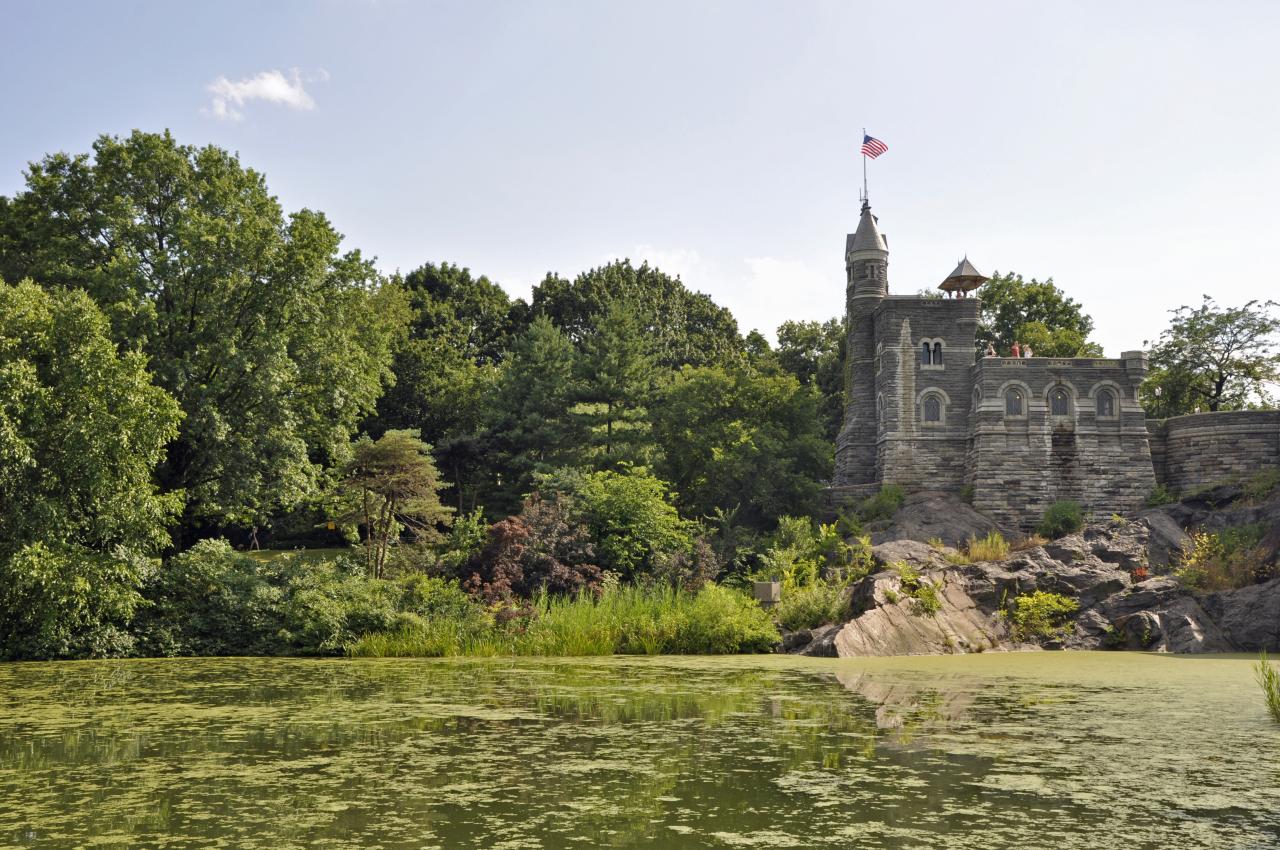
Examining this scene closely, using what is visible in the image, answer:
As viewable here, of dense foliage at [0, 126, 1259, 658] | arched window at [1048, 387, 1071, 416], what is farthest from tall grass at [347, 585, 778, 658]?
arched window at [1048, 387, 1071, 416]

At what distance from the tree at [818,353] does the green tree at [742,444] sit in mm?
11549

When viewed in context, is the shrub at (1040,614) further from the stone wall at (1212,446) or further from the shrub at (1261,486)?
A: the stone wall at (1212,446)

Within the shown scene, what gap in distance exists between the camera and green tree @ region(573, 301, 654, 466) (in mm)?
38594

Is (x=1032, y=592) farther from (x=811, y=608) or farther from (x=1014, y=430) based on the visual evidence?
(x=1014, y=430)

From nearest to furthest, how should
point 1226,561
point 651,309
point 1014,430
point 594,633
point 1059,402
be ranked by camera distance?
point 594,633 → point 1226,561 → point 1014,430 → point 1059,402 → point 651,309

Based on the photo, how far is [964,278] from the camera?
43.0 metres

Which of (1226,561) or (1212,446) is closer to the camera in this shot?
(1226,561)

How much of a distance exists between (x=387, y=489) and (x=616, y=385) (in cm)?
1268

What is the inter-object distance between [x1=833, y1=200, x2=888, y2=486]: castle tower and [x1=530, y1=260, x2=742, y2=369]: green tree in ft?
40.2

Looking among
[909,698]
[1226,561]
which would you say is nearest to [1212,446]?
[1226,561]

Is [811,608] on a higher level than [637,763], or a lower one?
higher

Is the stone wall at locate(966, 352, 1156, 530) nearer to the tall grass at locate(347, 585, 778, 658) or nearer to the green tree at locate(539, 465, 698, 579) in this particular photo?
the green tree at locate(539, 465, 698, 579)

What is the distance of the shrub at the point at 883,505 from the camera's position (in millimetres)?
37938

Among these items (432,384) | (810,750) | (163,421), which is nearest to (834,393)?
(432,384)
